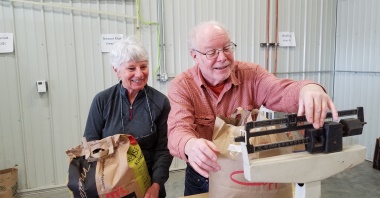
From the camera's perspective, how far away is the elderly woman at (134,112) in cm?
148

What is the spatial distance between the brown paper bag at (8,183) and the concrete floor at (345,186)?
10.9 inches

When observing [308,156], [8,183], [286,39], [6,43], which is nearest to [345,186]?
[286,39]

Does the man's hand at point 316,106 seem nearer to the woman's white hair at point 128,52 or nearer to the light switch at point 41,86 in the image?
the woman's white hair at point 128,52

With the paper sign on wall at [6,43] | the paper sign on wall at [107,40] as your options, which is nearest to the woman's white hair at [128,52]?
the paper sign on wall at [107,40]

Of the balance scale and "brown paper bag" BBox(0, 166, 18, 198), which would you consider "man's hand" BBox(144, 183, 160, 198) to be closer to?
the balance scale

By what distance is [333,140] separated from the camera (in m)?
0.73

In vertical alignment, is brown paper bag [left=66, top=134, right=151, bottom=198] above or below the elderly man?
below

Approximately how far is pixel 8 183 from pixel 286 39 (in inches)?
138

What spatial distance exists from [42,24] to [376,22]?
12.3 ft

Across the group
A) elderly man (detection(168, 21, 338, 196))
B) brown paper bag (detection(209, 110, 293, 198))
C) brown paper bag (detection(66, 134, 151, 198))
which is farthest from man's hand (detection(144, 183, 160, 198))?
brown paper bag (detection(209, 110, 293, 198))

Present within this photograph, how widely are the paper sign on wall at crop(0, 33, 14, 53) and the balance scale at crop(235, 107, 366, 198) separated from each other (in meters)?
2.75

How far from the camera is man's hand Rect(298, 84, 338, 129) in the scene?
745 millimetres

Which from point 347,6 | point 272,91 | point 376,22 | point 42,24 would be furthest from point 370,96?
point 42,24

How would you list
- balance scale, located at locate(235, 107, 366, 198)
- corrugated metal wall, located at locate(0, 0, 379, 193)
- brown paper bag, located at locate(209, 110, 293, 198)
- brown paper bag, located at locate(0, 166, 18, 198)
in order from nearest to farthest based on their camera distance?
1. balance scale, located at locate(235, 107, 366, 198)
2. brown paper bag, located at locate(209, 110, 293, 198)
3. brown paper bag, located at locate(0, 166, 18, 198)
4. corrugated metal wall, located at locate(0, 0, 379, 193)
